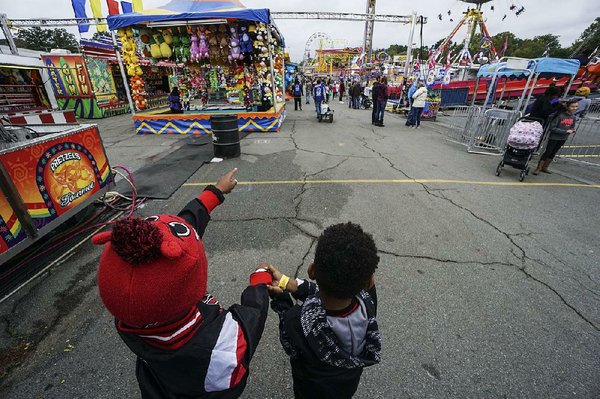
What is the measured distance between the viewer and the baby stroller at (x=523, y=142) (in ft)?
17.1

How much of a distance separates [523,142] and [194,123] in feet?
33.3

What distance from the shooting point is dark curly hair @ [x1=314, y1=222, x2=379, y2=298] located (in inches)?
42.4

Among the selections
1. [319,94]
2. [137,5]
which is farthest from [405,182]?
[137,5]

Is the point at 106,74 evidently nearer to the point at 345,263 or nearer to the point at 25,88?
the point at 25,88

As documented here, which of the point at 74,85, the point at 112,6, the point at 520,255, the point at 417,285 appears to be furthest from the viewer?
the point at 74,85

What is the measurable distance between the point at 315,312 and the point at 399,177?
16.5 feet

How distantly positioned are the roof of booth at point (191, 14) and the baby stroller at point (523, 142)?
24.6 ft

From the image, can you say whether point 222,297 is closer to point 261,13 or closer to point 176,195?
point 176,195

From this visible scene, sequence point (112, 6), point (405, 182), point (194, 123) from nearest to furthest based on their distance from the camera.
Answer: point (405, 182), point (194, 123), point (112, 6)

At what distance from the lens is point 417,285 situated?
2775mm

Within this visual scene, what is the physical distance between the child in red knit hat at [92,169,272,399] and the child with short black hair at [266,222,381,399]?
0.22 metres

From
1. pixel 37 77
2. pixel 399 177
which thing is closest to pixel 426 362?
pixel 399 177

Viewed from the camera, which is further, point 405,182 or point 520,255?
point 405,182

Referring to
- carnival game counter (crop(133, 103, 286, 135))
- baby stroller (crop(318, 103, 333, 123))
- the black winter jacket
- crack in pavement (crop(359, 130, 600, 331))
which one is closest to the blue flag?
carnival game counter (crop(133, 103, 286, 135))
